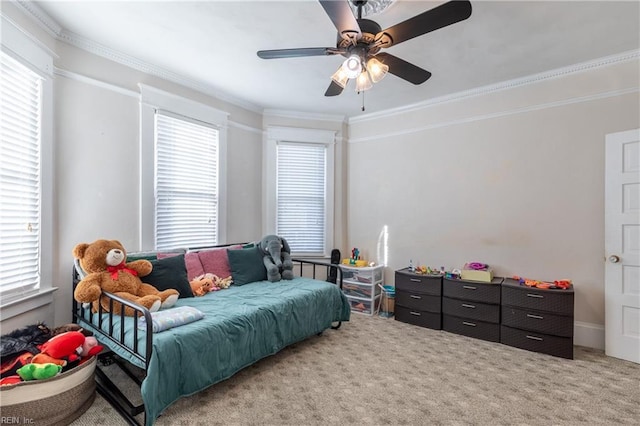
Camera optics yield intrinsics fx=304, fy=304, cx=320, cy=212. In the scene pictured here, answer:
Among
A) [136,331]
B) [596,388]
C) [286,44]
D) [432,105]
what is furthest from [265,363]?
[432,105]

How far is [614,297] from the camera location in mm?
2645

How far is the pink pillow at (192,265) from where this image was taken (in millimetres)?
2918

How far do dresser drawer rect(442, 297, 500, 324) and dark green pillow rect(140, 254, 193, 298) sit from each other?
8.47 feet

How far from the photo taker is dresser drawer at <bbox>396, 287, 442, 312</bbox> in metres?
3.30

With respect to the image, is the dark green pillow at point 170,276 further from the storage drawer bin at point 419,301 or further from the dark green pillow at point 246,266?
the storage drawer bin at point 419,301

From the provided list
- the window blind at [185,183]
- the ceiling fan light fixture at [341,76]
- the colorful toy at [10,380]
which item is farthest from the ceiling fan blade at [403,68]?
the colorful toy at [10,380]

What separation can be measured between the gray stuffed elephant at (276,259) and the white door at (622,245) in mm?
2968

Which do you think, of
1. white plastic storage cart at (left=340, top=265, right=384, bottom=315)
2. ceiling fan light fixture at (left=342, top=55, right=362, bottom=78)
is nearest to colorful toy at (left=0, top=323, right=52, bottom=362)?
ceiling fan light fixture at (left=342, top=55, right=362, bottom=78)

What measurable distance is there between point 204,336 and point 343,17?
2007mm

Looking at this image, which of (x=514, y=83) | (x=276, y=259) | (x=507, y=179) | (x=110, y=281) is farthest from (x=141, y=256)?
(x=514, y=83)

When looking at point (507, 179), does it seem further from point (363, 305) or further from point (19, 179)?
point (19, 179)

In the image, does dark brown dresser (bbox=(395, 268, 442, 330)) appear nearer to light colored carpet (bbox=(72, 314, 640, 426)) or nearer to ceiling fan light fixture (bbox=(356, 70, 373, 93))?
light colored carpet (bbox=(72, 314, 640, 426))

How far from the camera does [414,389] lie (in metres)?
2.16

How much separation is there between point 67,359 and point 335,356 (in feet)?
6.17
